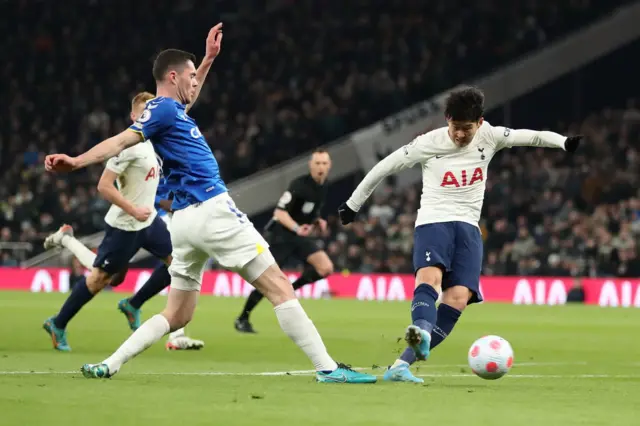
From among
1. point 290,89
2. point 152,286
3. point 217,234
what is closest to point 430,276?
point 217,234

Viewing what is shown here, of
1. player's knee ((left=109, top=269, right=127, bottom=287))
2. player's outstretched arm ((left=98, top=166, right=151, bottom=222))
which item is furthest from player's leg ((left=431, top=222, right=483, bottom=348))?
player's knee ((left=109, top=269, right=127, bottom=287))

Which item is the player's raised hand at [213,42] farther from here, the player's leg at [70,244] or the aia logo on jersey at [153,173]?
the player's leg at [70,244]

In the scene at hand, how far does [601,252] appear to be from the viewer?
25.0 meters

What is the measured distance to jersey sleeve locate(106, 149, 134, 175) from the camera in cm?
1222

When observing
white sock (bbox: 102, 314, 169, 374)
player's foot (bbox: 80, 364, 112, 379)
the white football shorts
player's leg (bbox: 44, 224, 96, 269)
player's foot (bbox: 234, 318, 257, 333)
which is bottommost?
player's foot (bbox: 80, 364, 112, 379)

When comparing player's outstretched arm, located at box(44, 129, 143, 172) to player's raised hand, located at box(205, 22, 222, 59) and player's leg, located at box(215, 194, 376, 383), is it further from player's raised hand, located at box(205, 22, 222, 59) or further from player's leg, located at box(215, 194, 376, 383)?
player's raised hand, located at box(205, 22, 222, 59)

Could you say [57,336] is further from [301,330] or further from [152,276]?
[301,330]

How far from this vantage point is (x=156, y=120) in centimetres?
815

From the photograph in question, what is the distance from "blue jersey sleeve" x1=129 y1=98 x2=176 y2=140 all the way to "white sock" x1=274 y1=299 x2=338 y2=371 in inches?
54.5

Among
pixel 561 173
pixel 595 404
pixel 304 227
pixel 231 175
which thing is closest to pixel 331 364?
pixel 595 404

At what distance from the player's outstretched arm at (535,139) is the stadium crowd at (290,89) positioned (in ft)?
57.8

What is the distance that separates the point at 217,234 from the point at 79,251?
230 inches

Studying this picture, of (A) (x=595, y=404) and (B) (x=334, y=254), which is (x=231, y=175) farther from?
(A) (x=595, y=404)

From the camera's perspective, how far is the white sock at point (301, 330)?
833 cm
